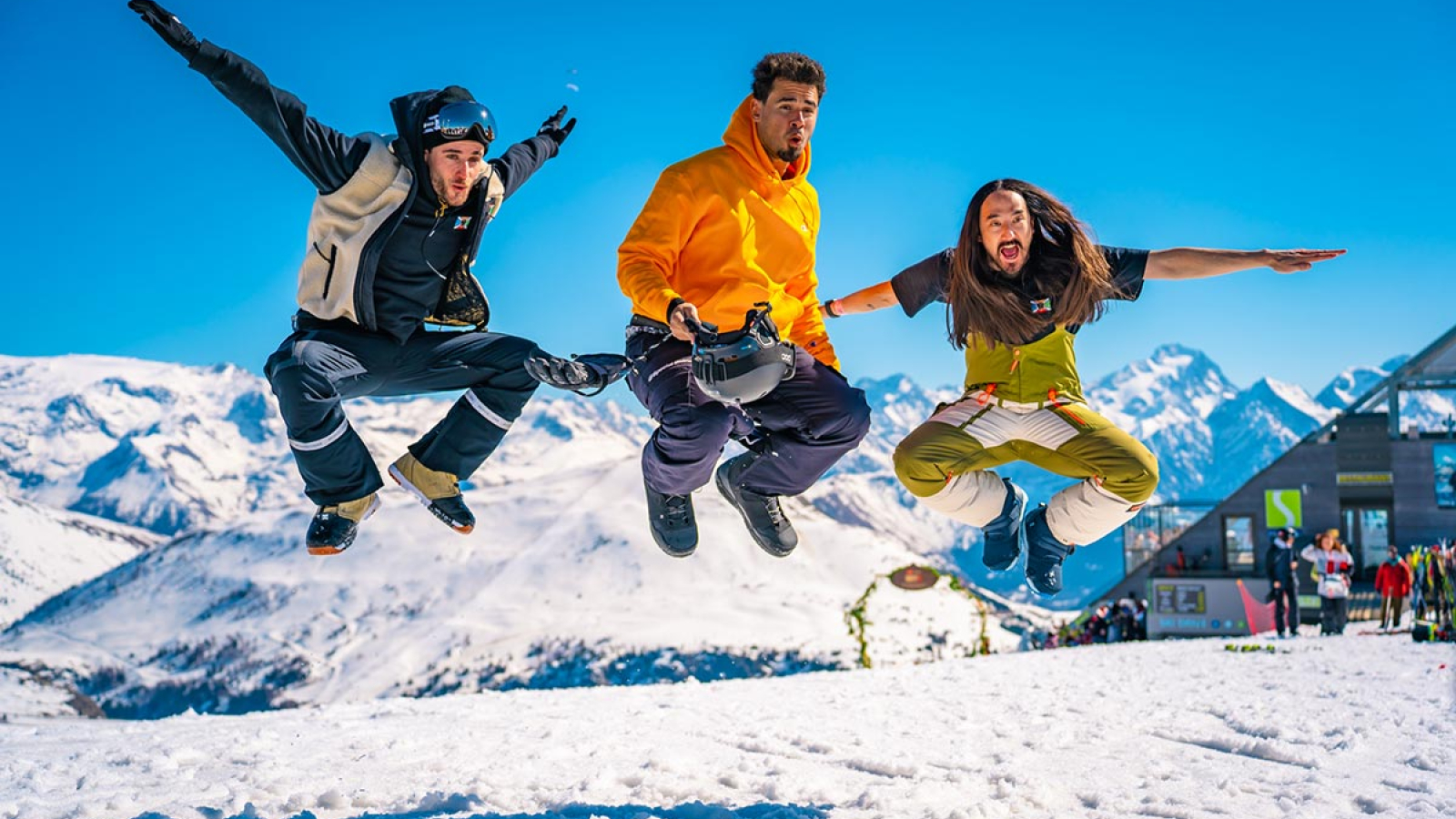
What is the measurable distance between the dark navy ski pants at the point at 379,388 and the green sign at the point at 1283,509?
112 ft

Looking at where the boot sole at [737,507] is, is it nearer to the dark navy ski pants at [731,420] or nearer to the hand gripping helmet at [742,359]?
the dark navy ski pants at [731,420]

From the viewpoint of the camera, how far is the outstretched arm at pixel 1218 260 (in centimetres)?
523

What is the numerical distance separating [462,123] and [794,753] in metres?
4.96

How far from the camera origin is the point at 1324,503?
34.9 meters

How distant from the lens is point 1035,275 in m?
5.55

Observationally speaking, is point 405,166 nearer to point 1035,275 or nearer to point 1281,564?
point 1035,275

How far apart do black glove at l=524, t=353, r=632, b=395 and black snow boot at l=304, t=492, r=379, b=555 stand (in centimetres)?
119

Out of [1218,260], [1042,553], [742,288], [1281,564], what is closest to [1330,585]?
[1281,564]

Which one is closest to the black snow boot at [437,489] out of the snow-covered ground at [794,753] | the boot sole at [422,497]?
the boot sole at [422,497]

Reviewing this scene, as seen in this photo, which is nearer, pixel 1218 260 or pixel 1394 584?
pixel 1218 260

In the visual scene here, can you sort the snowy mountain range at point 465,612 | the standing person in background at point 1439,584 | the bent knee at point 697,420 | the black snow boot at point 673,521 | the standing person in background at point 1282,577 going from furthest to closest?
the snowy mountain range at point 465,612 → the standing person in background at point 1282,577 → the standing person in background at point 1439,584 → the black snow boot at point 673,521 → the bent knee at point 697,420

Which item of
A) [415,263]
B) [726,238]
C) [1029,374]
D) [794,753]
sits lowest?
[794,753]

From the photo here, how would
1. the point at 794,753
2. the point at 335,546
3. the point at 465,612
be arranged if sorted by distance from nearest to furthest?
1. the point at 335,546
2. the point at 794,753
3. the point at 465,612

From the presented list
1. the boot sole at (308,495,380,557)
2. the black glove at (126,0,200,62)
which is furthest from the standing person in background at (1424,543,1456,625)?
the black glove at (126,0,200,62)
